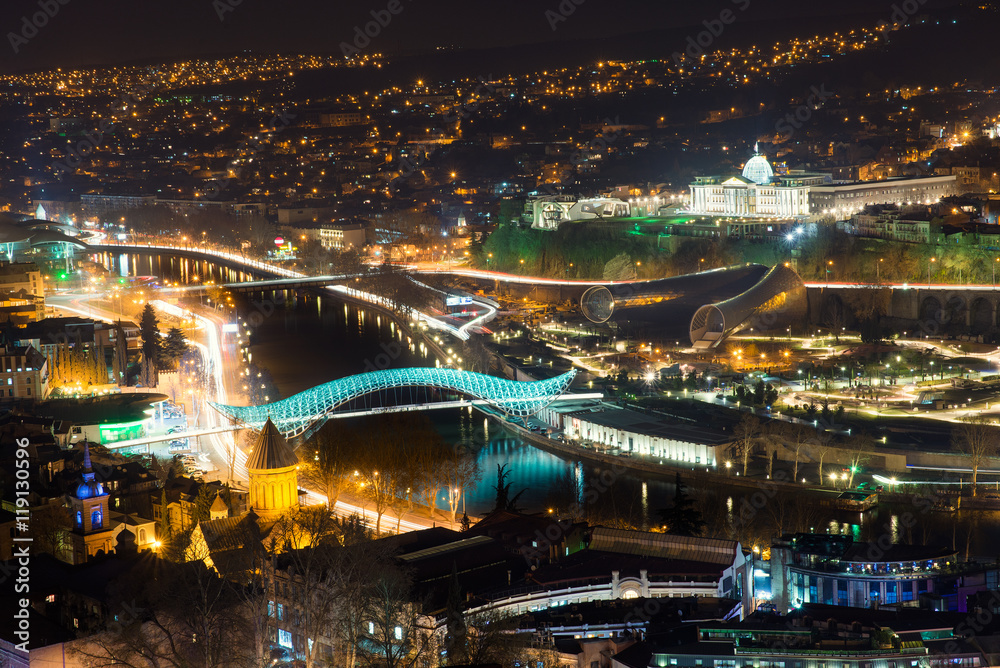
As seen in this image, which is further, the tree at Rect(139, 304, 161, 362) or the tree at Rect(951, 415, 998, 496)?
the tree at Rect(139, 304, 161, 362)

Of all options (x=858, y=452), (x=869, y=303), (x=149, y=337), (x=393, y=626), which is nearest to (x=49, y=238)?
(x=149, y=337)

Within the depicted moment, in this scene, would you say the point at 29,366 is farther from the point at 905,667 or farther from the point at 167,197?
the point at 167,197

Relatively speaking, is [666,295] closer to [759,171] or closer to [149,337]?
[149,337]

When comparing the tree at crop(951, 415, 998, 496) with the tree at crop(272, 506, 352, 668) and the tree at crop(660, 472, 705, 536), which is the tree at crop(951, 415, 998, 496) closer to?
the tree at crop(660, 472, 705, 536)

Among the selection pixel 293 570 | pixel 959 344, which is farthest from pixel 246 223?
pixel 293 570

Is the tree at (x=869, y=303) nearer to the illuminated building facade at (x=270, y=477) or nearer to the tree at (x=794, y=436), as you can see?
the tree at (x=794, y=436)

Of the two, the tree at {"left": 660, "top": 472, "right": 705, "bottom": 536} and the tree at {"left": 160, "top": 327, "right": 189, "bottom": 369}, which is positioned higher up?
the tree at {"left": 160, "top": 327, "right": 189, "bottom": 369}

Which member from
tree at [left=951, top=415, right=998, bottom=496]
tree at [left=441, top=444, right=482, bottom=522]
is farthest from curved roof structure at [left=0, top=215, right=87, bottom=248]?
tree at [left=951, top=415, right=998, bottom=496]
